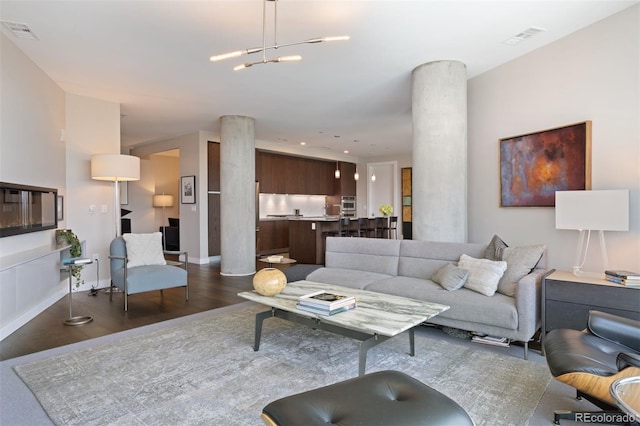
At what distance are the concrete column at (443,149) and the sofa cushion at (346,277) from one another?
0.91m

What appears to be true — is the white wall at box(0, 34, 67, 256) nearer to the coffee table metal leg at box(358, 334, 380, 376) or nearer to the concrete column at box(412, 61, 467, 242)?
the coffee table metal leg at box(358, 334, 380, 376)

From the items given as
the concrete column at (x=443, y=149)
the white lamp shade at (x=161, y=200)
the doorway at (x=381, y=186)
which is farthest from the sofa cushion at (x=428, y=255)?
the white lamp shade at (x=161, y=200)

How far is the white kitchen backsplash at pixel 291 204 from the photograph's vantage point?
1054cm

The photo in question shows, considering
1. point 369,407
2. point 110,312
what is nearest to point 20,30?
point 110,312

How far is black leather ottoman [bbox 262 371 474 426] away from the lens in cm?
143

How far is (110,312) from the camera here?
429 centimetres

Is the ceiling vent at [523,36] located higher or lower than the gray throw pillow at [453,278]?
higher

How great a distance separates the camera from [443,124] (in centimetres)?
438

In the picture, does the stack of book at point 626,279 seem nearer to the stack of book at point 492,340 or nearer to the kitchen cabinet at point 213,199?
the stack of book at point 492,340

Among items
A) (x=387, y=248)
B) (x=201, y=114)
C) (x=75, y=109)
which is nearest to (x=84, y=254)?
(x=75, y=109)

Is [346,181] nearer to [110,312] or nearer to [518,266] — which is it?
[110,312]

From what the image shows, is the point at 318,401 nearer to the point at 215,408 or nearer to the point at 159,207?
the point at 215,408

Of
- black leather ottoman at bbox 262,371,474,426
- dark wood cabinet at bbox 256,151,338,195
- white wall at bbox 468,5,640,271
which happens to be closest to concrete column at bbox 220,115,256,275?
dark wood cabinet at bbox 256,151,338,195

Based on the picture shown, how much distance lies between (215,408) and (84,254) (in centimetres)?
453
